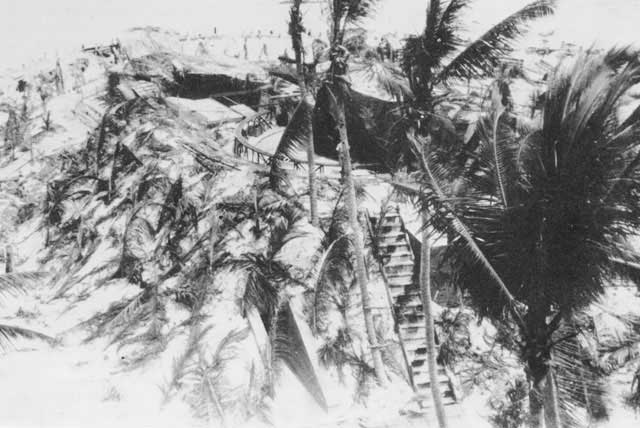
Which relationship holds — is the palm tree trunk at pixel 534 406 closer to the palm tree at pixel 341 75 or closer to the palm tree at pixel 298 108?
the palm tree at pixel 341 75

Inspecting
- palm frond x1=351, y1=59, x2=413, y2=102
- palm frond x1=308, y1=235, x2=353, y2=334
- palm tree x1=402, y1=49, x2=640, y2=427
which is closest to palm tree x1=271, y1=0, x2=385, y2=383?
palm frond x1=308, y1=235, x2=353, y2=334

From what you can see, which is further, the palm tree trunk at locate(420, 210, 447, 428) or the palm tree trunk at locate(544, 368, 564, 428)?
the palm tree trunk at locate(420, 210, 447, 428)

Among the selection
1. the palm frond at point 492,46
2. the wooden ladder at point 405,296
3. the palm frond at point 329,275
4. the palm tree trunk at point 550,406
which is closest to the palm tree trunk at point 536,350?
the palm tree trunk at point 550,406

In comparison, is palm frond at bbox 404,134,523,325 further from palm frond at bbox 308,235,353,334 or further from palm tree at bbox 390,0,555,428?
palm frond at bbox 308,235,353,334

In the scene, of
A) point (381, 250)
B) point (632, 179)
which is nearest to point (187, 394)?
point (381, 250)

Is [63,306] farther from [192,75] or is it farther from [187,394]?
[192,75]
